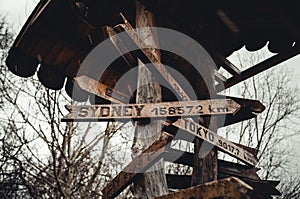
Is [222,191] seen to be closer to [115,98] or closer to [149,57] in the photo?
[149,57]

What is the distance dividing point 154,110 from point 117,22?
Answer: 4.47ft

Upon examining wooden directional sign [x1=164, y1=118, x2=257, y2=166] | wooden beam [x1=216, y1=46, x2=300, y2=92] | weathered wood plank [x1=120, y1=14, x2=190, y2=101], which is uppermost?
wooden beam [x1=216, y1=46, x2=300, y2=92]

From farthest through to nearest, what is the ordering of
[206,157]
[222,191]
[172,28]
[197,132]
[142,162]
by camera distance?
[172,28] → [206,157] → [197,132] → [142,162] → [222,191]

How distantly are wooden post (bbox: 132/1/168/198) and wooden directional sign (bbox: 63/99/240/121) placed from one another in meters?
0.14

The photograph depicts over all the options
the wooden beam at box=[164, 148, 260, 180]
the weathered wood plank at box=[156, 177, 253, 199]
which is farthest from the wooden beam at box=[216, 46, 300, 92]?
the weathered wood plank at box=[156, 177, 253, 199]

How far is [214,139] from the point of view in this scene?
3.23m

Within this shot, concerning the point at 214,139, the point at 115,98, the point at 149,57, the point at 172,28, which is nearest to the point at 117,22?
the point at 172,28

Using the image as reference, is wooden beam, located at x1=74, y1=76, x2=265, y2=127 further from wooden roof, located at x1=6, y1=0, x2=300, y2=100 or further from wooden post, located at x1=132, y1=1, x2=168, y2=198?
wooden roof, located at x1=6, y1=0, x2=300, y2=100

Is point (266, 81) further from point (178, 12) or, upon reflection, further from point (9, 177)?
point (178, 12)

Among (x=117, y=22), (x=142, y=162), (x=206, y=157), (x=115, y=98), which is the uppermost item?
(x=117, y=22)

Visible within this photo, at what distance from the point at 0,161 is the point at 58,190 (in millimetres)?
1236

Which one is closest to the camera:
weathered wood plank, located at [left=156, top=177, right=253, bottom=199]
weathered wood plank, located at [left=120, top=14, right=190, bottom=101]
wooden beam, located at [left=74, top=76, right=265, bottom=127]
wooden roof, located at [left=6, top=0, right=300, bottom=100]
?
weathered wood plank, located at [left=156, top=177, right=253, bottom=199]

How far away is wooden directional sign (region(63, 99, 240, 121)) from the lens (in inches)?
116

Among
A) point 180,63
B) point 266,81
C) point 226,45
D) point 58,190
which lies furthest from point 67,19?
point 266,81
